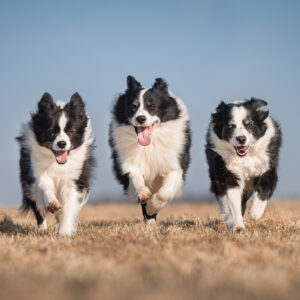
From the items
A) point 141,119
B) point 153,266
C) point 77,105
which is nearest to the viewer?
point 153,266

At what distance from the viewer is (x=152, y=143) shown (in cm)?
804

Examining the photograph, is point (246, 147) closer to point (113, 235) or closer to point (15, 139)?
point (113, 235)

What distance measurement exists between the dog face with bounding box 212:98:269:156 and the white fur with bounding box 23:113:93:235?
6.96 feet

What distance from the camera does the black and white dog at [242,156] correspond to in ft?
23.6

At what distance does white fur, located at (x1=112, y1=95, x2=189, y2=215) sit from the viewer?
7.99 m

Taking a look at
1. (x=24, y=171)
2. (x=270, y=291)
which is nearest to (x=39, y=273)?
(x=270, y=291)

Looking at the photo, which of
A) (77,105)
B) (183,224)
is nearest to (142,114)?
(77,105)

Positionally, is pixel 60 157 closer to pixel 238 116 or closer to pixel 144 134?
pixel 144 134

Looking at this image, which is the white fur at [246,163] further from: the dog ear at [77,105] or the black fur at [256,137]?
the dog ear at [77,105]

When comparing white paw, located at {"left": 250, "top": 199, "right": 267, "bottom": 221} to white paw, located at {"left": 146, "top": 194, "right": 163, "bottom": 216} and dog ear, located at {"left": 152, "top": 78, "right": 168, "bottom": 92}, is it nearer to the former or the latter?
white paw, located at {"left": 146, "top": 194, "right": 163, "bottom": 216}

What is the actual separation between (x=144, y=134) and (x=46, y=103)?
62.1 inches

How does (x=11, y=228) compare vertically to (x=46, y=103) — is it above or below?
below

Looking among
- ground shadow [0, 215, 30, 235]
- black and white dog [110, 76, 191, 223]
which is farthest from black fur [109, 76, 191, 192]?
ground shadow [0, 215, 30, 235]

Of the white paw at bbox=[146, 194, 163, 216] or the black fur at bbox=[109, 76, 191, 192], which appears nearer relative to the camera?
the black fur at bbox=[109, 76, 191, 192]
